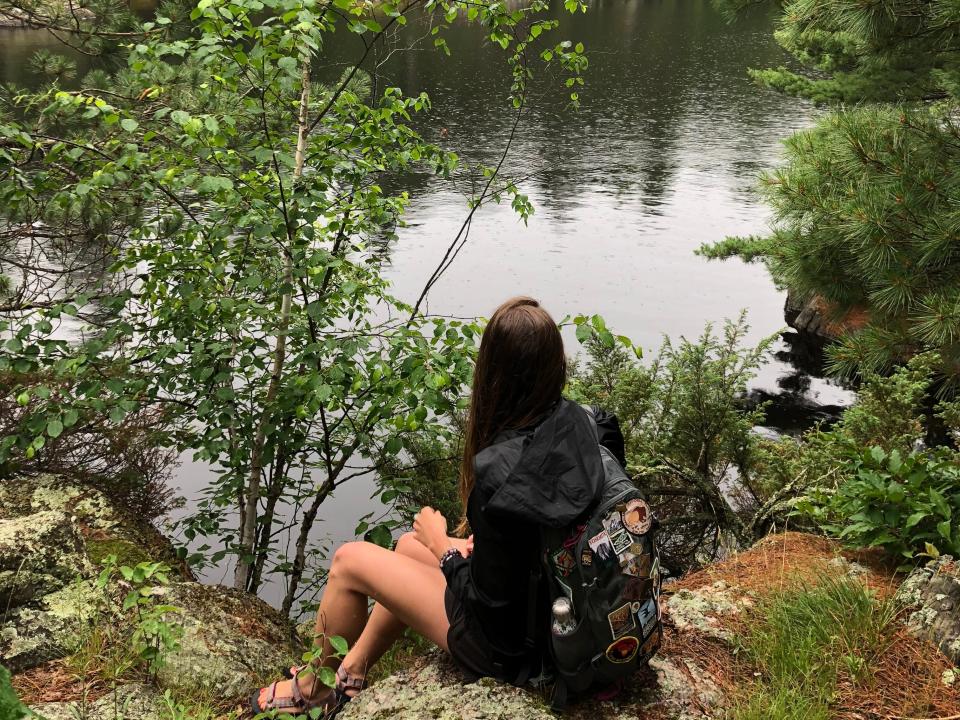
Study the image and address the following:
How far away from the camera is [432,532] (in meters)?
2.42

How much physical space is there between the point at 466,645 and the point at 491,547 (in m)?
0.41

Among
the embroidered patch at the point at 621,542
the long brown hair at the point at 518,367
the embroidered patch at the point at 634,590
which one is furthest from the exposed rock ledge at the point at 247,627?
the long brown hair at the point at 518,367

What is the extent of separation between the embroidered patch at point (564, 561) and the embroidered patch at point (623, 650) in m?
0.21

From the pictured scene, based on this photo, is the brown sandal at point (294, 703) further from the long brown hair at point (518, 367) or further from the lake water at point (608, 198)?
the lake water at point (608, 198)

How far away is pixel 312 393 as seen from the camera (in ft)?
10.0

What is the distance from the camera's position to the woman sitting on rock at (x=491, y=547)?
1.89 metres

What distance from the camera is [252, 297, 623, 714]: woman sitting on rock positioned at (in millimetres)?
1894

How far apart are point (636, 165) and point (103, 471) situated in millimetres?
13618

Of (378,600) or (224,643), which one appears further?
(224,643)

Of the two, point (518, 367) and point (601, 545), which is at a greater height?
point (518, 367)

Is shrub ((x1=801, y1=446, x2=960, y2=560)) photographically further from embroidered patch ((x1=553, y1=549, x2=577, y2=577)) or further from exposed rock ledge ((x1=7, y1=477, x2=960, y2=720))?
embroidered patch ((x1=553, y1=549, x2=577, y2=577))

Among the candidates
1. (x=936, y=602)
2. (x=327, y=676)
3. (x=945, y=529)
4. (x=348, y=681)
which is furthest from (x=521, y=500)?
(x=945, y=529)

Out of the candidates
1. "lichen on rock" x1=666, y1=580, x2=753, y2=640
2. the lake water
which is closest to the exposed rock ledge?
"lichen on rock" x1=666, y1=580, x2=753, y2=640

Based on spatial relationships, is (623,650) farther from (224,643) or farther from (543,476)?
(224,643)
